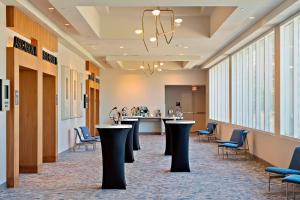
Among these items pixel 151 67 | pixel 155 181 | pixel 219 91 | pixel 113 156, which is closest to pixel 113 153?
pixel 113 156

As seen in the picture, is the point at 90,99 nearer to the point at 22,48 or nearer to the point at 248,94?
the point at 248,94

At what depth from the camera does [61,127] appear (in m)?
13.3

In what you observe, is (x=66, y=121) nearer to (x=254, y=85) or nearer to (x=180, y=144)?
(x=180, y=144)

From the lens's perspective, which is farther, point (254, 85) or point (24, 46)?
point (254, 85)

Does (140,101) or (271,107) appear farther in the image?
(140,101)

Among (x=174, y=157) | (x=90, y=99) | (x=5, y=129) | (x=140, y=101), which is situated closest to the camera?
(x=5, y=129)

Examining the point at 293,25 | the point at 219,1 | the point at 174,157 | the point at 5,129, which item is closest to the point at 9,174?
the point at 5,129

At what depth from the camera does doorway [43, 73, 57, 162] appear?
11664mm

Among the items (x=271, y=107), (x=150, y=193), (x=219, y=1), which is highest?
(x=219, y=1)

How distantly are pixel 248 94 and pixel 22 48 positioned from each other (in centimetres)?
739

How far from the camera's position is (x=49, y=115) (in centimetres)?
1167

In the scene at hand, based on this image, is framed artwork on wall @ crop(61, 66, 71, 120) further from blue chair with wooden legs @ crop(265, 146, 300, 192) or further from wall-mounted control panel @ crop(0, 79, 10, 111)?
blue chair with wooden legs @ crop(265, 146, 300, 192)

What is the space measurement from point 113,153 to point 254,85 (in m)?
6.35

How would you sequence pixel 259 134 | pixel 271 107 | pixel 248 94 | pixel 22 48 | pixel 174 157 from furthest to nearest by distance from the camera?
pixel 248 94
pixel 259 134
pixel 271 107
pixel 174 157
pixel 22 48
